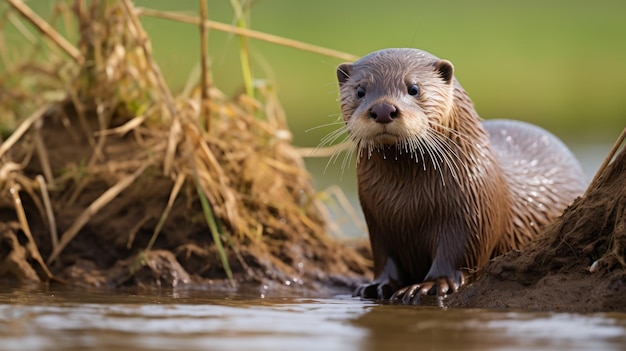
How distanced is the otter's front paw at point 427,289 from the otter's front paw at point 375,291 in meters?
0.11

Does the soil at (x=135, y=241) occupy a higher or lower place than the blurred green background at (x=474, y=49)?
lower

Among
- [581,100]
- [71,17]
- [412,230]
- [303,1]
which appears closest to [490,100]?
[581,100]

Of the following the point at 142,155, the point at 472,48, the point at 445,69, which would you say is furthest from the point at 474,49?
the point at 445,69

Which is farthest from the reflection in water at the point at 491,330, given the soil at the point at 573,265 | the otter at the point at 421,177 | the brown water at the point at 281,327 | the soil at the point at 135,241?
the soil at the point at 135,241

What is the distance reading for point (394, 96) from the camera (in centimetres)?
404

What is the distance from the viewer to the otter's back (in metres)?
4.59

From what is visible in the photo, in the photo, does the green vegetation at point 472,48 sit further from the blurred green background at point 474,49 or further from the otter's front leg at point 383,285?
the otter's front leg at point 383,285

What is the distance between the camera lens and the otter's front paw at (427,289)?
3.90m

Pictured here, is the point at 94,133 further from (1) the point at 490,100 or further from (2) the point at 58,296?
(1) the point at 490,100

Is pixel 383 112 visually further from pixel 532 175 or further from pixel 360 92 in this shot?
pixel 532 175

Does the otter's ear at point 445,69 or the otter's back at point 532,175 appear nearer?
the otter's ear at point 445,69

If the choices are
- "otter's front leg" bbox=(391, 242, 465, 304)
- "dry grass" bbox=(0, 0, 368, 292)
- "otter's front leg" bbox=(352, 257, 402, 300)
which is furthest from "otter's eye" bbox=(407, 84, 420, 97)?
"dry grass" bbox=(0, 0, 368, 292)

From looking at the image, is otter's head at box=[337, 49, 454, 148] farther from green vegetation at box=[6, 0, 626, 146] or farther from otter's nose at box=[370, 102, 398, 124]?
green vegetation at box=[6, 0, 626, 146]

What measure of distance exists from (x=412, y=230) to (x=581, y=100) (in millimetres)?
8513
